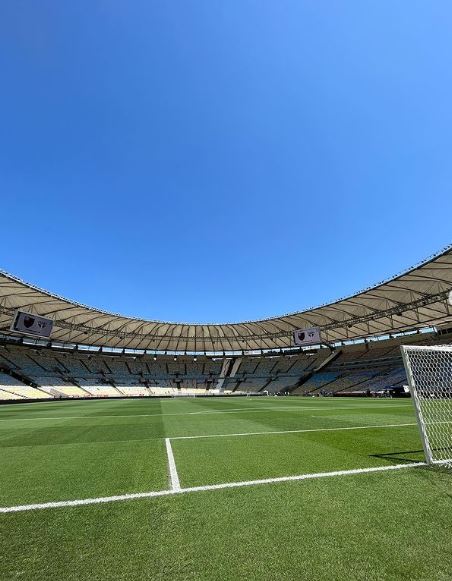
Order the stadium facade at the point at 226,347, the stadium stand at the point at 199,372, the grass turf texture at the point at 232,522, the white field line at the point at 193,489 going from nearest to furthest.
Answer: the grass turf texture at the point at 232,522, the white field line at the point at 193,489, the stadium facade at the point at 226,347, the stadium stand at the point at 199,372

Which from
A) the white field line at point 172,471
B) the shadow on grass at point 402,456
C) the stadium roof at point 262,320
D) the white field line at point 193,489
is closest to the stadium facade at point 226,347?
the stadium roof at point 262,320

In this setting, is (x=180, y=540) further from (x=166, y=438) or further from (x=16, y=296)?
(x=16, y=296)

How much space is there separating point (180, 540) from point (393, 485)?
2.75 meters

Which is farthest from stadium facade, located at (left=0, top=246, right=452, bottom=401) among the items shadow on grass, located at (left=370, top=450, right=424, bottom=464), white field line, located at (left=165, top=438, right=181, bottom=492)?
white field line, located at (left=165, top=438, right=181, bottom=492)

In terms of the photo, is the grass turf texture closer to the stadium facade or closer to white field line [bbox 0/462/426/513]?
white field line [bbox 0/462/426/513]

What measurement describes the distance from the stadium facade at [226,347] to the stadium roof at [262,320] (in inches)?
5.5

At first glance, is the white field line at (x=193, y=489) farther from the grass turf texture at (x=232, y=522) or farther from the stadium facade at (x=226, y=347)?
the stadium facade at (x=226, y=347)

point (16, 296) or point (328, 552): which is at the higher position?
point (16, 296)

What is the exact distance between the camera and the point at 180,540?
2580 millimetres

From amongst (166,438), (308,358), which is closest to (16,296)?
(166,438)

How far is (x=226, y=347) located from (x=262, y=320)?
67.1 feet

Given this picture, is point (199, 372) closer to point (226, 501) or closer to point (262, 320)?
point (262, 320)

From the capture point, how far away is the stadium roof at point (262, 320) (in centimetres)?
3088

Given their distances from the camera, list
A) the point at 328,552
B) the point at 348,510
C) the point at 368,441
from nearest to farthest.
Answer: the point at 328,552, the point at 348,510, the point at 368,441
